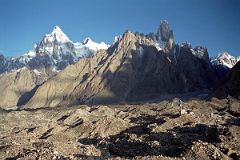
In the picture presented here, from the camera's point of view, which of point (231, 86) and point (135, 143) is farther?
point (231, 86)

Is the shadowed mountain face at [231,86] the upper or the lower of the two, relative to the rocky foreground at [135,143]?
upper

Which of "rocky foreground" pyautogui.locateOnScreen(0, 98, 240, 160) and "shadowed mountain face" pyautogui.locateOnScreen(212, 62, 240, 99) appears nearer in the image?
"rocky foreground" pyautogui.locateOnScreen(0, 98, 240, 160)

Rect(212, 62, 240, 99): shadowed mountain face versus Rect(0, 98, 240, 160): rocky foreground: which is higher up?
Rect(212, 62, 240, 99): shadowed mountain face

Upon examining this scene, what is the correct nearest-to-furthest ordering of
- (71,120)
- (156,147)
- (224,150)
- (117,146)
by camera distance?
(224,150) < (156,147) < (117,146) < (71,120)

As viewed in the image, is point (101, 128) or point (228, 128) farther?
point (101, 128)

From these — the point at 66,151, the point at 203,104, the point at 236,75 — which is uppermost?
the point at 236,75

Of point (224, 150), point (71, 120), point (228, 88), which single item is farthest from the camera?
point (228, 88)

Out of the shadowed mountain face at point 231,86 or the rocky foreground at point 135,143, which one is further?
the shadowed mountain face at point 231,86

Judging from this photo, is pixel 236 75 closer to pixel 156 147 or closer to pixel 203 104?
pixel 203 104

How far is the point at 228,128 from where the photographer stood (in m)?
45.7

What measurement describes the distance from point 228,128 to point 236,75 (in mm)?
114095

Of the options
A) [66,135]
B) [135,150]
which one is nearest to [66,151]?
[135,150]

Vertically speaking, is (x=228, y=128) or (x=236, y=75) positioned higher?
(x=236, y=75)

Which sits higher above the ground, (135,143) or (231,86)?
(231,86)
